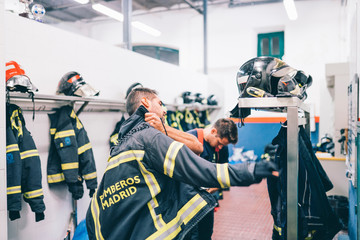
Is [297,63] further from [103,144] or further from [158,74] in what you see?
[103,144]

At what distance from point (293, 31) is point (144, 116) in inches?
323

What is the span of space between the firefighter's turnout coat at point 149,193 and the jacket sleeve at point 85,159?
6.18ft

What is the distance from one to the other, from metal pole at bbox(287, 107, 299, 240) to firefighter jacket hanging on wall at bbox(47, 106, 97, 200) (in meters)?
2.31

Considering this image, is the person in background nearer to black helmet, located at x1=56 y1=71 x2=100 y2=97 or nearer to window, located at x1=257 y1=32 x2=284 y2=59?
black helmet, located at x1=56 y1=71 x2=100 y2=97

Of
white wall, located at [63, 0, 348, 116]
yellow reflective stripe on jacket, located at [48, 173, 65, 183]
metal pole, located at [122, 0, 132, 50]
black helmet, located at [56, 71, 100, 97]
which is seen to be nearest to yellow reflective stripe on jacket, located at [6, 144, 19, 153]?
yellow reflective stripe on jacket, located at [48, 173, 65, 183]

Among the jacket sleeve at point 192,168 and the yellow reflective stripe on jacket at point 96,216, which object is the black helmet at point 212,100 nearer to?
the yellow reflective stripe on jacket at point 96,216

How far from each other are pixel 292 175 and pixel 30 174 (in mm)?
2226

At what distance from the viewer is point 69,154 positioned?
10.6 feet

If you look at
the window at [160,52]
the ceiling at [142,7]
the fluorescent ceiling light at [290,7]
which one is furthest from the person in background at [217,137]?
the window at [160,52]

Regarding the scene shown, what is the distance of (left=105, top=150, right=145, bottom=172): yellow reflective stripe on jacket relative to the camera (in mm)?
1490

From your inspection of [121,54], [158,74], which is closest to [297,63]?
[158,74]

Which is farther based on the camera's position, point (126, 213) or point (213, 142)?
point (213, 142)

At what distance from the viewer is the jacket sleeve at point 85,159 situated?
3.38m

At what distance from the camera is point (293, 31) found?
8.84 meters
